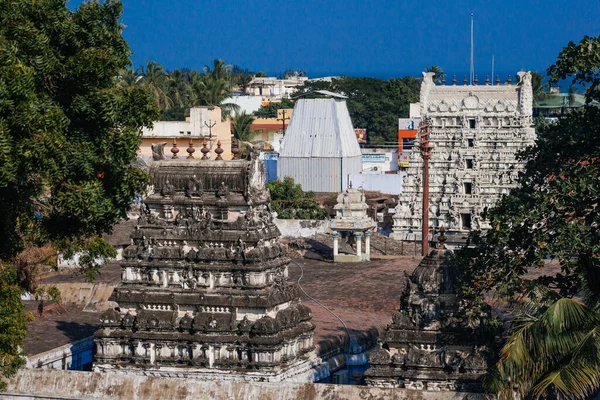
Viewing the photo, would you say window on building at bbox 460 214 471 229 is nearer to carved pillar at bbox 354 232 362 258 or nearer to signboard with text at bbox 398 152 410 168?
carved pillar at bbox 354 232 362 258

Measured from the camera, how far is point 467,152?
208ft

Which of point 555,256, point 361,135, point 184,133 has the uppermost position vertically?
point 361,135

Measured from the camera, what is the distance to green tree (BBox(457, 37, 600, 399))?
72.1 feet

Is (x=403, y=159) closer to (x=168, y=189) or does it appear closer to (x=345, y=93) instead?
(x=345, y=93)

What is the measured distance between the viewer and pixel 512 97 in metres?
63.6

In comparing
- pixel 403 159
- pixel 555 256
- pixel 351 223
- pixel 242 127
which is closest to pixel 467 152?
pixel 351 223

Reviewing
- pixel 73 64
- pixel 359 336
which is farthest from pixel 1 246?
pixel 359 336

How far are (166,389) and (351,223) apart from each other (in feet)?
89.3

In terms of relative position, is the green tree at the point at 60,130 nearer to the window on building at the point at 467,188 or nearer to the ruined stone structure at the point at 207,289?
the ruined stone structure at the point at 207,289

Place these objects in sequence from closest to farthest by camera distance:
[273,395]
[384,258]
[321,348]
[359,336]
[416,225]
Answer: [273,395] → [321,348] → [359,336] → [384,258] → [416,225]

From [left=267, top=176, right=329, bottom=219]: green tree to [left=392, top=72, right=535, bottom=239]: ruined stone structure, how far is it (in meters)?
5.43

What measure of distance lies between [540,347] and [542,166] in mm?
5647

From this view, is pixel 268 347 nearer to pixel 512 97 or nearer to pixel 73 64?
pixel 73 64

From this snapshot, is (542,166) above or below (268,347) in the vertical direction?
above
